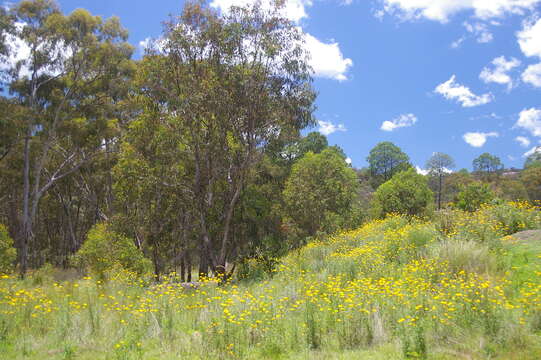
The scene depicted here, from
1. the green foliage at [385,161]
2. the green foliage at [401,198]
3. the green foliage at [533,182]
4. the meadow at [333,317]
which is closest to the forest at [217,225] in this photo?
the meadow at [333,317]

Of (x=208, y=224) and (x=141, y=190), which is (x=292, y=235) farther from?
(x=141, y=190)

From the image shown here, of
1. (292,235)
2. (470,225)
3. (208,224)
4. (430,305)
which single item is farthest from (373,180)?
(430,305)

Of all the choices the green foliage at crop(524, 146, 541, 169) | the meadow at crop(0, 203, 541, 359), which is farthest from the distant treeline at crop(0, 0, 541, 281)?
the green foliage at crop(524, 146, 541, 169)

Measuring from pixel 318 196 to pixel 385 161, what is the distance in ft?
107

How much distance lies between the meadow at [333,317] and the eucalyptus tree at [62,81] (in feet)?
48.7

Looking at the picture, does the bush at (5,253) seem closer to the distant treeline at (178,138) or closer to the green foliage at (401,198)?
the distant treeline at (178,138)

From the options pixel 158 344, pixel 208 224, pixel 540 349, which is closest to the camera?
pixel 540 349

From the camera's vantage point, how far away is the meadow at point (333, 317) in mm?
5473

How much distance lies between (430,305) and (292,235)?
1633 centimetres

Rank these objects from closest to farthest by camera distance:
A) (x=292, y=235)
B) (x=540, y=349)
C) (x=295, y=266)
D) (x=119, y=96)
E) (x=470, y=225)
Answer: (x=540, y=349) → (x=470, y=225) → (x=295, y=266) → (x=292, y=235) → (x=119, y=96)

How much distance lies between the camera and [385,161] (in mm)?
57656

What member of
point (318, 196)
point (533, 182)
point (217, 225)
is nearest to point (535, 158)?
point (533, 182)

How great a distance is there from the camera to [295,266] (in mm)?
11648

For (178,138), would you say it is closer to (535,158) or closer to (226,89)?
(226,89)
